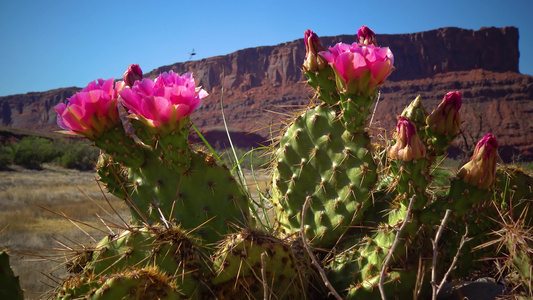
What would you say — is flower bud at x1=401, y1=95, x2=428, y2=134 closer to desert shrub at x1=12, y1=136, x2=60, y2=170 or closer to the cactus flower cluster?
the cactus flower cluster

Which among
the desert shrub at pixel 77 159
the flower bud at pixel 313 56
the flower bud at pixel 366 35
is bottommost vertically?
the desert shrub at pixel 77 159

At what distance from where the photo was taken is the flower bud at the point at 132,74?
1.69 metres

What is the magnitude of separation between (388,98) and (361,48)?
50.9 m

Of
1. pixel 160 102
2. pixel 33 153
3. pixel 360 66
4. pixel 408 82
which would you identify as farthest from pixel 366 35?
pixel 408 82

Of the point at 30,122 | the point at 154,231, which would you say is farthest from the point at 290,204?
the point at 30,122

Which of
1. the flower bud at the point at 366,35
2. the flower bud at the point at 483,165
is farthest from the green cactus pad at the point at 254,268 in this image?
the flower bud at the point at 366,35

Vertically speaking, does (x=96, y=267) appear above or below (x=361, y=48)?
below

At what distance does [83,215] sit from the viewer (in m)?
9.43

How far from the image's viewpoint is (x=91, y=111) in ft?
4.60

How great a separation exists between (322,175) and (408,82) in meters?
58.7

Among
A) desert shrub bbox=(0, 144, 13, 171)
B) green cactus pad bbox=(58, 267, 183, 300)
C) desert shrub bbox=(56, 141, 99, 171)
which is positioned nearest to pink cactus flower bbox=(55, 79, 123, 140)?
green cactus pad bbox=(58, 267, 183, 300)

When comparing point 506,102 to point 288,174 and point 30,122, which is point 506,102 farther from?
point 30,122

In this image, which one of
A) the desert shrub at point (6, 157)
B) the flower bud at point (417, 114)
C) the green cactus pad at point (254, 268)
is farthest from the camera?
the desert shrub at point (6, 157)

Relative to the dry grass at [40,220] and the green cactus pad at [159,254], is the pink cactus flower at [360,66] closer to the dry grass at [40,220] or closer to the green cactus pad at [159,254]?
the green cactus pad at [159,254]
